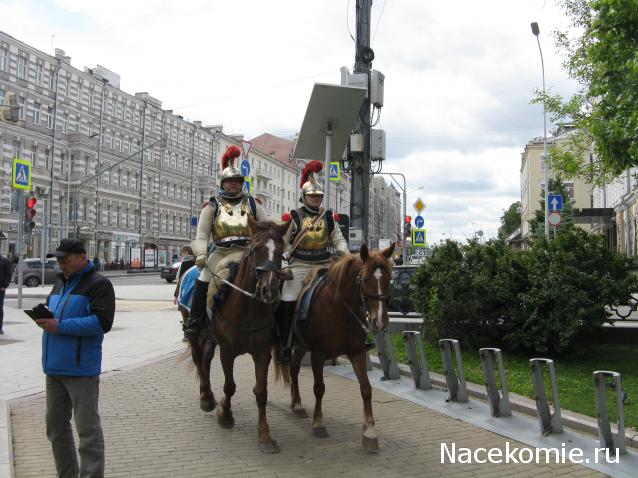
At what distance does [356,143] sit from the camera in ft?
40.3

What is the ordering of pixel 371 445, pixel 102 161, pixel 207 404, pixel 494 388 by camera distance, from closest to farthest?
pixel 371 445 → pixel 494 388 → pixel 207 404 → pixel 102 161

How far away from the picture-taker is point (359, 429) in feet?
22.0

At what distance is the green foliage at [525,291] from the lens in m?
9.52

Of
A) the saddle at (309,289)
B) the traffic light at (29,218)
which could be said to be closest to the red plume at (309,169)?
the saddle at (309,289)

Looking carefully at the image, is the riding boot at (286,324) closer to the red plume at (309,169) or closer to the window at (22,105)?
the red plume at (309,169)

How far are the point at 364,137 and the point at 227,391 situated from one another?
287 inches

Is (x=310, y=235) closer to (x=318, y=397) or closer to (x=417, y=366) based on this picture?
(x=318, y=397)

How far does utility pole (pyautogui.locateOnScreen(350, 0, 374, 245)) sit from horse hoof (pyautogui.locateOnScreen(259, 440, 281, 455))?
700 cm

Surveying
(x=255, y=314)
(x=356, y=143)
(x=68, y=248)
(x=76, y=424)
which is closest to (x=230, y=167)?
(x=255, y=314)

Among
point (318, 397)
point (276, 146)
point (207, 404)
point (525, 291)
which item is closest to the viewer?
point (318, 397)

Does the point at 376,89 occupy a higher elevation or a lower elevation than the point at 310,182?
higher

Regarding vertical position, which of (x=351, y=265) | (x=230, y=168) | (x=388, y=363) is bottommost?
(x=388, y=363)

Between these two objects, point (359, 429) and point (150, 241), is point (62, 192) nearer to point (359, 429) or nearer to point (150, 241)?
point (150, 241)

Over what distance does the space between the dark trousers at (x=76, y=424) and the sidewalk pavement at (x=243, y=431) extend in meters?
0.67
